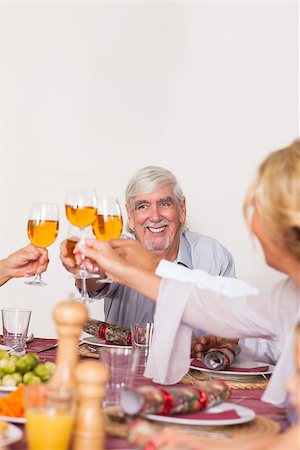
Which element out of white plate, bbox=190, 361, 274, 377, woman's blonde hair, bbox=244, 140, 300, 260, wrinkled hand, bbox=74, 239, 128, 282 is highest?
woman's blonde hair, bbox=244, 140, 300, 260

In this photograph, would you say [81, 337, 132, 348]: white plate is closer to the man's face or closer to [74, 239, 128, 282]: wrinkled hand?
[74, 239, 128, 282]: wrinkled hand

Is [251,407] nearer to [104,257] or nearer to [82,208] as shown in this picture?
[104,257]

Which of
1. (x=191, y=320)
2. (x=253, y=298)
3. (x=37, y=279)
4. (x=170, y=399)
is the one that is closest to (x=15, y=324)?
(x=37, y=279)

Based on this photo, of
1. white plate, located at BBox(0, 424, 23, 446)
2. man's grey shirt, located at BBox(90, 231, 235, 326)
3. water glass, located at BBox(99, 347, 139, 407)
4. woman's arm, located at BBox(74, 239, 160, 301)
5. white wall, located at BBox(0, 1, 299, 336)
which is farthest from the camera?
→ white wall, located at BBox(0, 1, 299, 336)

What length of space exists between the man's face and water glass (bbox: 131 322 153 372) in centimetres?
147

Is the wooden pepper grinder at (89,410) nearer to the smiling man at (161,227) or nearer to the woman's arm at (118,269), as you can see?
the woman's arm at (118,269)

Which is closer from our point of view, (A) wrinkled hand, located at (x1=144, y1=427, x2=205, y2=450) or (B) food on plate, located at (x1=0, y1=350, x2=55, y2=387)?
(A) wrinkled hand, located at (x1=144, y1=427, x2=205, y2=450)

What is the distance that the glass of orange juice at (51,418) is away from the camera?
1.12 metres

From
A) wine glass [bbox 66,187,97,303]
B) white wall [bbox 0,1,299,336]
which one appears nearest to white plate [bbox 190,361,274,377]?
wine glass [bbox 66,187,97,303]

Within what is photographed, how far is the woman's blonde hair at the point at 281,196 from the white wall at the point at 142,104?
273 centimetres

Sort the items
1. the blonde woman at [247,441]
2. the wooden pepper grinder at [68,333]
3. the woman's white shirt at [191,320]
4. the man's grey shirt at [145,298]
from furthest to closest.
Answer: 1. the man's grey shirt at [145,298]
2. the woman's white shirt at [191,320]
3. the wooden pepper grinder at [68,333]
4. the blonde woman at [247,441]

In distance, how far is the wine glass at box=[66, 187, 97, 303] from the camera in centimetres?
195

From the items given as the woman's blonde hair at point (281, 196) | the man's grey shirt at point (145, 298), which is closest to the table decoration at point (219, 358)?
the woman's blonde hair at point (281, 196)

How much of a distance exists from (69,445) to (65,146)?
11.0ft
